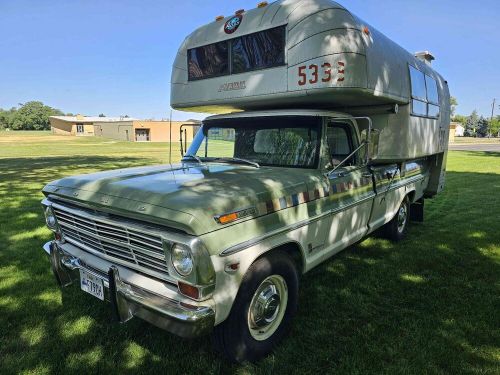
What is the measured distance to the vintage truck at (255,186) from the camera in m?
2.61

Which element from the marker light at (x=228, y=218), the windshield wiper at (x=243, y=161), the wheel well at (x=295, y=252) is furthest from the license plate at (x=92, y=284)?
the windshield wiper at (x=243, y=161)

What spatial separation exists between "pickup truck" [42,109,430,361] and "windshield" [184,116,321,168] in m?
0.02

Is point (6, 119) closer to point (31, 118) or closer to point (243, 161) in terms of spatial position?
point (31, 118)

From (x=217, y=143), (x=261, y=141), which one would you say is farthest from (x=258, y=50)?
(x=217, y=143)

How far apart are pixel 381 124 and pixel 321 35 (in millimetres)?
1844

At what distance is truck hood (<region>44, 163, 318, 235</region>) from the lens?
254 centimetres

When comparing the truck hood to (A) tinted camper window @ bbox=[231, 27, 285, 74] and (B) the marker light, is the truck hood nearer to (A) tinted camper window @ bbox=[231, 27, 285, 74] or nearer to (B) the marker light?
(B) the marker light

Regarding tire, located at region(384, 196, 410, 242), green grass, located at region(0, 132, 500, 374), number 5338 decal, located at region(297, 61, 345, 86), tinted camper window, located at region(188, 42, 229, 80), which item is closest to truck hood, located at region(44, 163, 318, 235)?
number 5338 decal, located at region(297, 61, 345, 86)

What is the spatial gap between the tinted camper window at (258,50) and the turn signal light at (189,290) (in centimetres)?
286

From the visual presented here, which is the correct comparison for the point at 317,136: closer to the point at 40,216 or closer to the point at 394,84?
the point at 394,84

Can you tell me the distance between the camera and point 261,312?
10.1 feet

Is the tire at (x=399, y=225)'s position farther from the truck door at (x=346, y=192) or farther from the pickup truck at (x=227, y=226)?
the pickup truck at (x=227, y=226)

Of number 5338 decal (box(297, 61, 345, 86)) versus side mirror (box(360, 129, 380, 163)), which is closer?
number 5338 decal (box(297, 61, 345, 86))

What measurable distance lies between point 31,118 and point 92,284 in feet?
400
